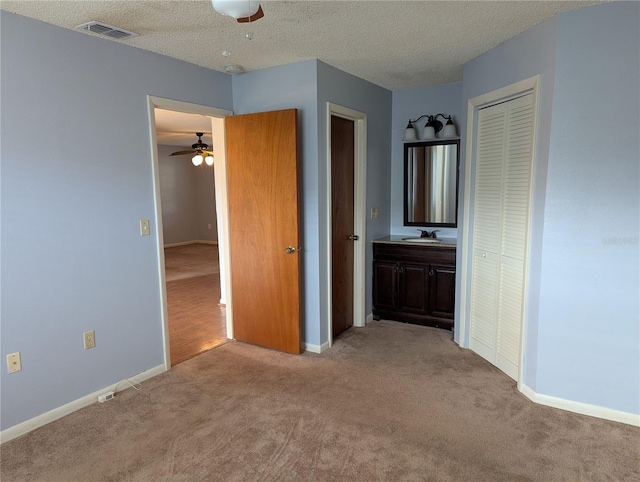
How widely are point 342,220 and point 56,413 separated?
255 cm

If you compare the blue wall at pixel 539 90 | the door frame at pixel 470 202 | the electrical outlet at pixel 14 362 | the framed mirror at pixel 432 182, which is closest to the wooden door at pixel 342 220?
the framed mirror at pixel 432 182

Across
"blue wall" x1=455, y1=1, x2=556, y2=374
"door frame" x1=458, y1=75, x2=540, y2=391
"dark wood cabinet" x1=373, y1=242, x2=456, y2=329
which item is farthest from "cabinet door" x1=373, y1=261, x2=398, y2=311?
"blue wall" x1=455, y1=1, x2=556, y2=374

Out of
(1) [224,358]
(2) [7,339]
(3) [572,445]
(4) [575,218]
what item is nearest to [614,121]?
(4) [575,218]

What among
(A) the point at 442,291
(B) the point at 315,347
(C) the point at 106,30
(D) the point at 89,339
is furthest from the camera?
(A) the point at 442,291

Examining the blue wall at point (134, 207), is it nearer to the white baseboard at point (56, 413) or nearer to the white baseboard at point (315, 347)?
the white baseboard at point (56, 413)

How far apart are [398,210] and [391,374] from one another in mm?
2014

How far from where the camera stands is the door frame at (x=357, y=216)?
3531mm

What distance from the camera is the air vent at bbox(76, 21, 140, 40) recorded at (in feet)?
7.92

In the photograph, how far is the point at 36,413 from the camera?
8.05 ft

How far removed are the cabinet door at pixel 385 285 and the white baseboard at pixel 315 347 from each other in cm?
93

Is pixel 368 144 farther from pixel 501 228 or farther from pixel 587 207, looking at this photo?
pixel 587 207

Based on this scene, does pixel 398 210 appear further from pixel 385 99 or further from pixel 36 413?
pixel 36 413

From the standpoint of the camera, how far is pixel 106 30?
8.21 ft

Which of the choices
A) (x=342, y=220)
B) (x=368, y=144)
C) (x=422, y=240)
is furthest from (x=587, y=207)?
(x=368, y=144)
